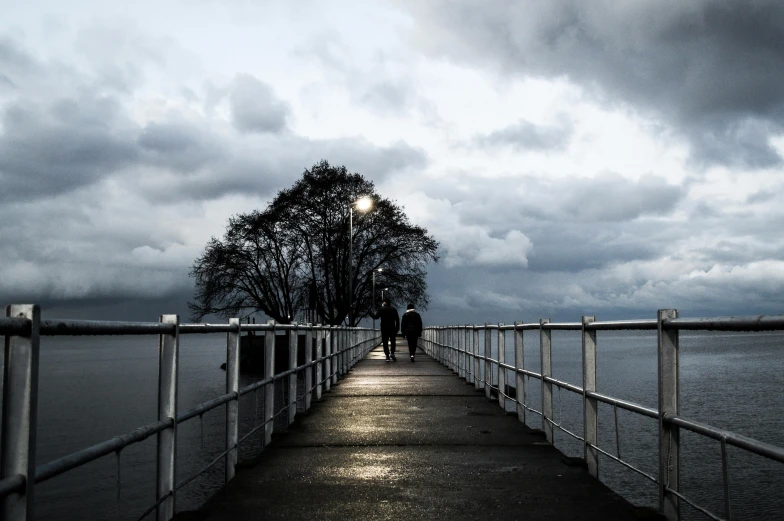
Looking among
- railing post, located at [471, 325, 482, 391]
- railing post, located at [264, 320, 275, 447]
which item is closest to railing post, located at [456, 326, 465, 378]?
railing post, located at [471, 325, 482, 391]

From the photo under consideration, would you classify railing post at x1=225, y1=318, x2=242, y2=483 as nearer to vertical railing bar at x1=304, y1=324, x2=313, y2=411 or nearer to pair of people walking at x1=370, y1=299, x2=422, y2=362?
vertical railing bar at x1=304, y1=324, x2=313, y2=411

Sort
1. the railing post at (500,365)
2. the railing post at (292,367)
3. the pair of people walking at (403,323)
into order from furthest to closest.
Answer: the pair of people walking at (403,323)
the railing post at (500,365)
the railing post at (292,367)

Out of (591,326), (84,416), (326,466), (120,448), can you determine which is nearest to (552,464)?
(591,326)

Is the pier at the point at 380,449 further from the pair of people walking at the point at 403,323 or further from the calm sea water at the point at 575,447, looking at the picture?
the pair of people walking at the point at 403,323

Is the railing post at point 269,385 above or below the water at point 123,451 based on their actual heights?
above

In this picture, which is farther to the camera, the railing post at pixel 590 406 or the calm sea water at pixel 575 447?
the calm sea water at pixel 575 447

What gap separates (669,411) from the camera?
192 inches

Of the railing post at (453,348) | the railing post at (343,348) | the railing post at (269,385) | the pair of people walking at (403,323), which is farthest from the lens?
the pair of people walking at (403,323)

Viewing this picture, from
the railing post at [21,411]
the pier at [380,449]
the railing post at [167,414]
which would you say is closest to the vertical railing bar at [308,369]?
the pier at [380,449]

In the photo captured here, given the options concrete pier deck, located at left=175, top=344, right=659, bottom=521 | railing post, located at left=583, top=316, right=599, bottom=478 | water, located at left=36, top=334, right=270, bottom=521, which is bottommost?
water, located at left=36, top=334, right=270, bottom=521

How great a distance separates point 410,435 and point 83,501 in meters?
14.8

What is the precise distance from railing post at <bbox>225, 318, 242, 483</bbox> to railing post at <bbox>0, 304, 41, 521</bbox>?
3374 mm

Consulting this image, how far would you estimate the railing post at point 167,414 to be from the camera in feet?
15.7

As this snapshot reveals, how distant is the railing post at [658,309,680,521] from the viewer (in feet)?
15.8
